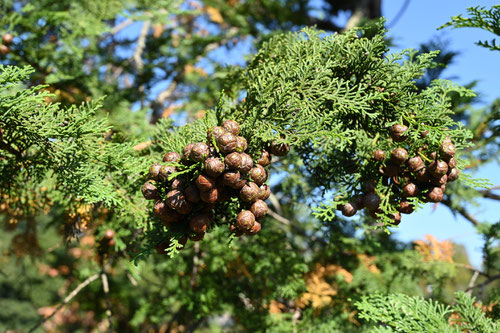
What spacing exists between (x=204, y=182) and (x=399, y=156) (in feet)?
2.50

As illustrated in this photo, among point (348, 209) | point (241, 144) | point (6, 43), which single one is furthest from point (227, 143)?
point (6, 43)

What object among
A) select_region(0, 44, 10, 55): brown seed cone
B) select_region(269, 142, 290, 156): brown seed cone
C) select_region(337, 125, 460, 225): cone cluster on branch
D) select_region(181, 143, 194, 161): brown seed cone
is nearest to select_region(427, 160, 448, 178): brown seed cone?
select_region(337, 125, 460, 225): cone cluster on branch

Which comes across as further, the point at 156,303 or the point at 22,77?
the point at 156,303

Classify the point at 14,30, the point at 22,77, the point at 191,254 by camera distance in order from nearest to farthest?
the point at 22,77 < the point at 14,30 < the point at 191,254

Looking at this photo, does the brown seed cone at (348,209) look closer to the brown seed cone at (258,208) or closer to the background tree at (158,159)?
the background tree at (158,159)

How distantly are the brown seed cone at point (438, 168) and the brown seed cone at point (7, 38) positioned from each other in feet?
11.0

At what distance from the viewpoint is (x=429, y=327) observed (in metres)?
1.45

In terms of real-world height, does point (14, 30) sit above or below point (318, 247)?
above

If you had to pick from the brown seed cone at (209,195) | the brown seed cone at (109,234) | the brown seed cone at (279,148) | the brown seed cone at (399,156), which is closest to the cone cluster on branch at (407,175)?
the brown seed cone at (399,156)

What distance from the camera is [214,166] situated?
1084 mm

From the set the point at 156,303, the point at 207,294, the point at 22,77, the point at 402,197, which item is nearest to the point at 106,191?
the point at 22,77

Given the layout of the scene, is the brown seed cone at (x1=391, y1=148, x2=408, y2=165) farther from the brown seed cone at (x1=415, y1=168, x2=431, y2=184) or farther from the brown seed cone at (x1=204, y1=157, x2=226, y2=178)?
the brown seed cone at (x1=204, y1=157, x2=226, y2=178)

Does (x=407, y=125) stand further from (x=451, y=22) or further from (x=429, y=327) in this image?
(x=429, y=327)

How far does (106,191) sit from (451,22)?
1.79 metres
